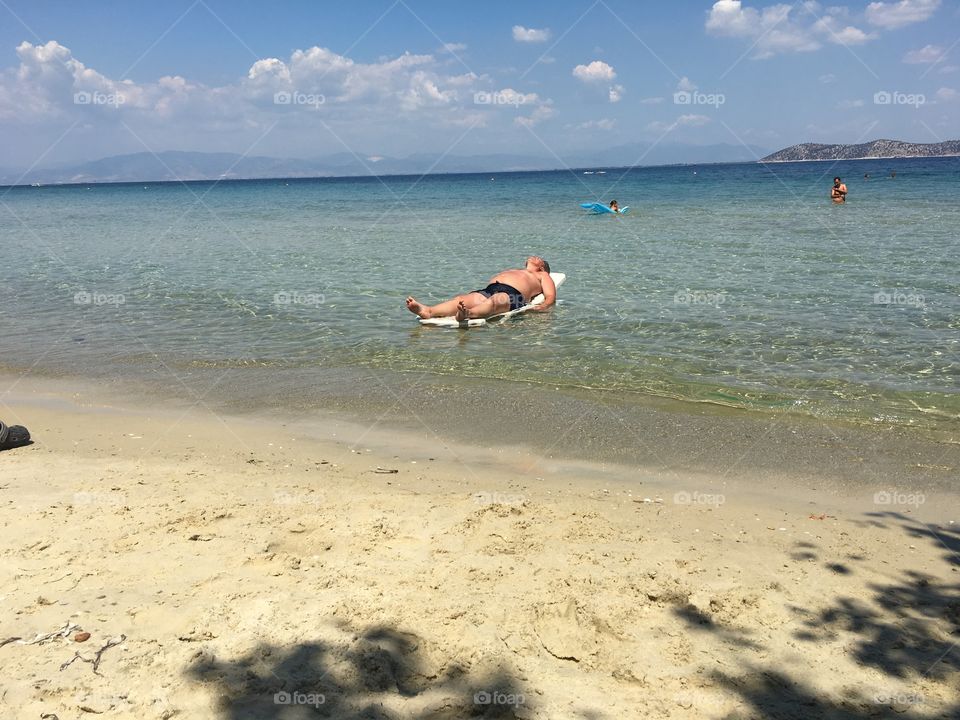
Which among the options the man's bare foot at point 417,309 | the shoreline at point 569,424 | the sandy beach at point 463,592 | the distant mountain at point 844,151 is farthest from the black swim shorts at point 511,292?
the distant mountain at point 844,151

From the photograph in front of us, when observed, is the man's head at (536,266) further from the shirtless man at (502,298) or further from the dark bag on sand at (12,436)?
the dark bag on sand at (12,436)

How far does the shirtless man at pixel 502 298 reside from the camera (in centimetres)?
1197

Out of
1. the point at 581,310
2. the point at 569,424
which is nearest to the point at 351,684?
the point at 569,424

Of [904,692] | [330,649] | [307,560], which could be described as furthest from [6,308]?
[904,692]

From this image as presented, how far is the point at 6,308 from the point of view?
14828 mm

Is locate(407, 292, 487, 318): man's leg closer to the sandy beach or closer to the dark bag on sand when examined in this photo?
the sandy beach

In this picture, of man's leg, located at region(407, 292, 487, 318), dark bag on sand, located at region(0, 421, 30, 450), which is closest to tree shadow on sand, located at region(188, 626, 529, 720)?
dark bag on sand, located at region(0, 421, 30, 450)

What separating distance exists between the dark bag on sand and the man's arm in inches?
325

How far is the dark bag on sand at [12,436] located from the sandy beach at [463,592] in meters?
0.57

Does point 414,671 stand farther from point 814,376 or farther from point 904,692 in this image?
point 814,376

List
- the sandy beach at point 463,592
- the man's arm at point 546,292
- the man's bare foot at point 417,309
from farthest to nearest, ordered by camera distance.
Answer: the man's arm at point 546,292 → the man's bare foot at point 417,309 → the sandy beach at point 463,592

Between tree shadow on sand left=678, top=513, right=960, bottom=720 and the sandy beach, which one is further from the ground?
the sandy beach

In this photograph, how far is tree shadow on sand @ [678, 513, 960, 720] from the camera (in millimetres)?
3316

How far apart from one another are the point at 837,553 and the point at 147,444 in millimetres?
6322
